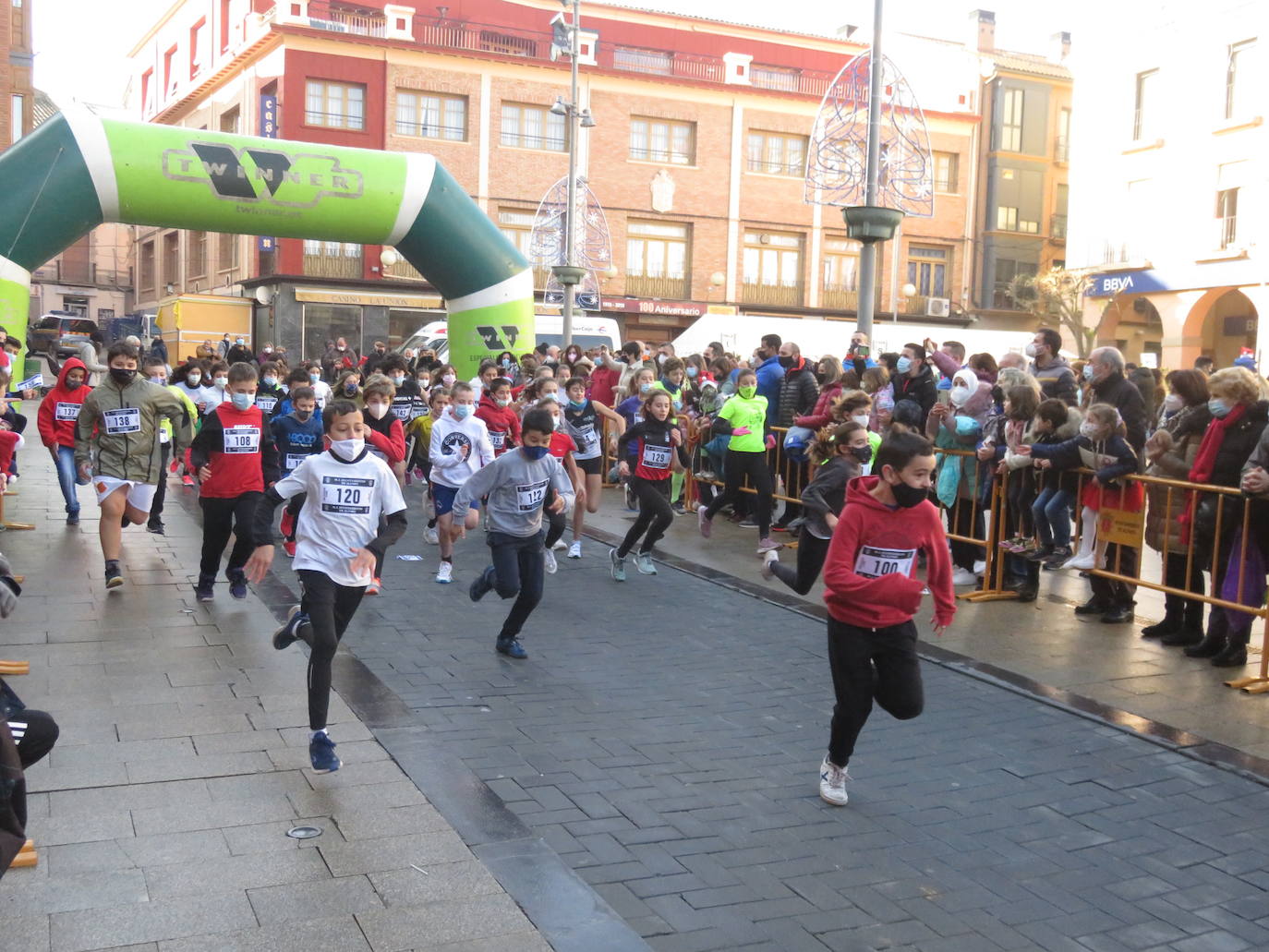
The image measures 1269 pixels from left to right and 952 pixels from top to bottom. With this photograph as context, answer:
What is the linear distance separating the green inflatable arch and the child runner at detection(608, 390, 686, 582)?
703 cm

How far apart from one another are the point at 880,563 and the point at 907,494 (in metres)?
0.32

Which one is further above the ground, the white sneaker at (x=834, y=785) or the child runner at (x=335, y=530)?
the child runner at (x=335, y=530)


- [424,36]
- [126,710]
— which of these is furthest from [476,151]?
[126,710]

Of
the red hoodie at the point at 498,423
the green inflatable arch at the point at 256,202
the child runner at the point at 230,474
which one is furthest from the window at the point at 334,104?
the child runner at the point at 230,474

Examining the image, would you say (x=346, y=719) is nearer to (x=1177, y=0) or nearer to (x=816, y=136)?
(x=816, y=136)

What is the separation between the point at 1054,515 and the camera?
28.8ft

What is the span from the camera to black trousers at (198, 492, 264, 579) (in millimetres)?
8781

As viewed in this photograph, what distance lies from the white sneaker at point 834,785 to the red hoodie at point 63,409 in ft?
29.9

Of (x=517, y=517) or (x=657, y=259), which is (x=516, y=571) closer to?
(x=517, y=517)

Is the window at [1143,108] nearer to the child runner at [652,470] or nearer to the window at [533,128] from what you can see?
the window at [533,128]

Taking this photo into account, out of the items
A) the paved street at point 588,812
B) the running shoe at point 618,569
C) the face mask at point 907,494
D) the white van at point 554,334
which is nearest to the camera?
the paved street at point 588,812

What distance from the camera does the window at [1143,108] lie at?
103 ft

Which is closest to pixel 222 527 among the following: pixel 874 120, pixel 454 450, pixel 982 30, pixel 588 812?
pixel 454 450

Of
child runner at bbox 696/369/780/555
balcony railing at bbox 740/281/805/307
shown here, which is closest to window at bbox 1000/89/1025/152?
balcony railing at bbox 740/281/805/307
